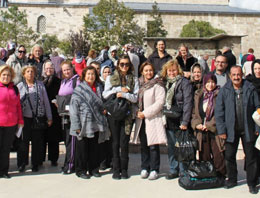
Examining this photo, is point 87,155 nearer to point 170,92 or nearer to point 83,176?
point 83,176

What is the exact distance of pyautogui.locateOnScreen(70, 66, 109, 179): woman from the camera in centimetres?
514

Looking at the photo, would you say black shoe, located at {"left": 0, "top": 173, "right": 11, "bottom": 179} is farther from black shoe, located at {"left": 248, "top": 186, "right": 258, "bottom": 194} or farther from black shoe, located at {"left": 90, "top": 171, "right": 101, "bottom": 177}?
black shoe, located at {"left": 248, "top": 186, "right": 258, "bottom": 194}

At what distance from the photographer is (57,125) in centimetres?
616

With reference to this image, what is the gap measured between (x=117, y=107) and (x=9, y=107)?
5.89 feet

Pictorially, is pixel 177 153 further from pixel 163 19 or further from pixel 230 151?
pixel 163 19

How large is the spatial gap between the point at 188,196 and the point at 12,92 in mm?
3298

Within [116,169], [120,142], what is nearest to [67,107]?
[120,142]

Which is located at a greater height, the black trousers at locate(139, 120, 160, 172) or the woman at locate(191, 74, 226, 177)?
the woman at locate(191, 74, 226, 177)

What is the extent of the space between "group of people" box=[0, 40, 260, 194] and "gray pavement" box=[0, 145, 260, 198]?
0.17 meters

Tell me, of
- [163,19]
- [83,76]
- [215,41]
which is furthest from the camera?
[163,19]

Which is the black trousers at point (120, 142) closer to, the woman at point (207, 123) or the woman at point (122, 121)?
the woman at point (122, 121)

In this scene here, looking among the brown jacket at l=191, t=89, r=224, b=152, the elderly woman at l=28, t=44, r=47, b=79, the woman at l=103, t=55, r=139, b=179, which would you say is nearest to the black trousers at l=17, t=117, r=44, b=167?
the woman at l=103, t=55, r=139, b=179

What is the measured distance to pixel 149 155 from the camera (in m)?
5.39

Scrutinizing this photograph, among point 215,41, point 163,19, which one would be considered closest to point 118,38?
point 163,19
